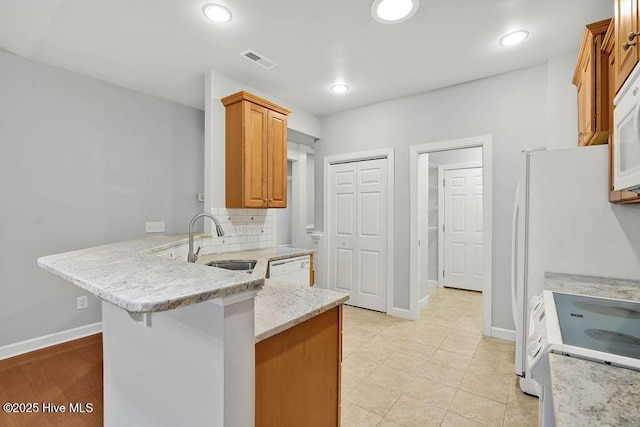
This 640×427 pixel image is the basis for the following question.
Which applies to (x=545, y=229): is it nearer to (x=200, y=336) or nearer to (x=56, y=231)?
(x=200, y=336)

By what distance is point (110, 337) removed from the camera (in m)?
1.51

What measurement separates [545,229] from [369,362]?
1.69 metres

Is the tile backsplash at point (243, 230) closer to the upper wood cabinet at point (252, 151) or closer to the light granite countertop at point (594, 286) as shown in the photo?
the upper wood cabinet at point (252, 151)

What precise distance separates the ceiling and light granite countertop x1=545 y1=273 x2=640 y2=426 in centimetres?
217

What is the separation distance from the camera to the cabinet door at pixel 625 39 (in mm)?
1173

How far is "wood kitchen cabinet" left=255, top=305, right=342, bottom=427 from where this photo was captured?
94 cm

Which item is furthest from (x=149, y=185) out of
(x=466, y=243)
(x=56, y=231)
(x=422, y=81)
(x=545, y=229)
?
(x=466, y=243)

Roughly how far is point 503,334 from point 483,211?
1.25m

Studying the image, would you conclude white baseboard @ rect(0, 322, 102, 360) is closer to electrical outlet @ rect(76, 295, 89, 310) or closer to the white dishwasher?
electrical outlet @ rect(76, 295, 89, 310)

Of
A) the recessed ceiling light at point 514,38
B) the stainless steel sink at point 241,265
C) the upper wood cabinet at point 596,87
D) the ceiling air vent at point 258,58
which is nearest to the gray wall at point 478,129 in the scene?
the recessed ceiling light at point 514,38

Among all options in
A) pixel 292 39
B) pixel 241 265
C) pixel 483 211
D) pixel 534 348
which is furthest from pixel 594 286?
pixel 292 39

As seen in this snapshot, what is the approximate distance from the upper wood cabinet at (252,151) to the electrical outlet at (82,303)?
1732 mm

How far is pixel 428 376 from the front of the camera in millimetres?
2273

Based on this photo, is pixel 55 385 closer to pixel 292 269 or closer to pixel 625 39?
pixel 292 269
